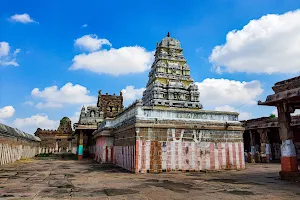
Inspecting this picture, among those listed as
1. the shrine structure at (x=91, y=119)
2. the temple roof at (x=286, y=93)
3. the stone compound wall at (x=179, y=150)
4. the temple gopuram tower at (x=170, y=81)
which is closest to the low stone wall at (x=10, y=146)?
the shrine structure at (x=91, y=119)

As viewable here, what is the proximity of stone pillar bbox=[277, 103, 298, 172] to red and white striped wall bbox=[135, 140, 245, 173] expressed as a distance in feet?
15.1

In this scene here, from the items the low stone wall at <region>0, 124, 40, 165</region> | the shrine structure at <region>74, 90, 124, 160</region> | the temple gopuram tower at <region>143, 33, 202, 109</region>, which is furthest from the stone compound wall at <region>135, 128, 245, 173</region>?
the shrine structure at <region>74, 90, 124, 160</region>

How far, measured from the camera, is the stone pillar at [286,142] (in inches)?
452

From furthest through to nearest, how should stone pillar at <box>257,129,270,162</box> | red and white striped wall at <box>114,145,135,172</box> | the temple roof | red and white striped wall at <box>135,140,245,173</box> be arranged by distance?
stone pillar at <box>257,129,270,162</box>, red and white striped wall at <box>114,145,135,172</box>, red and white striped wall at <box>135,140,245,173</box>, the temple roof

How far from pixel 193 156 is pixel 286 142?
5.56 meters

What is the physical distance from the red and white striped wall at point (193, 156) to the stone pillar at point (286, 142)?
459 cm

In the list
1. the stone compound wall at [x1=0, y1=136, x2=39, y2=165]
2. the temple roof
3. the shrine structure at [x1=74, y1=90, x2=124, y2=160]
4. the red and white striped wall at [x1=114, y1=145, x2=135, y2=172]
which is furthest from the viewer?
the shrine structure at [x1=74, y1=90, x2=124, y2=160]

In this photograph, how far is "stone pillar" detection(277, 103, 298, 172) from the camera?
11.5 meters

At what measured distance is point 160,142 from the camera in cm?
1471

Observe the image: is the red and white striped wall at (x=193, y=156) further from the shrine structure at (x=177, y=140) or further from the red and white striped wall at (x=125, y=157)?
the red and white striped wall at (x=125, y=157)

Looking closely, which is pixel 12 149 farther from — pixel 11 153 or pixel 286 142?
pixel 286 142

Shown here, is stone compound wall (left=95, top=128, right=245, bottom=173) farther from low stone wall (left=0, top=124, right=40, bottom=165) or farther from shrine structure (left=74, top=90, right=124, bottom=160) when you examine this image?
shrine structure (left=74, top=90, right=124, bottom=160)

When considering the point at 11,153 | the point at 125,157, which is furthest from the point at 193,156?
the point at 11,153

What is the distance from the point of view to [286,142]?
1181 cm
